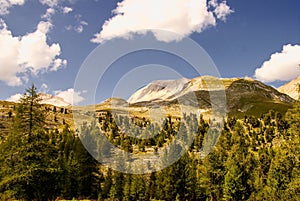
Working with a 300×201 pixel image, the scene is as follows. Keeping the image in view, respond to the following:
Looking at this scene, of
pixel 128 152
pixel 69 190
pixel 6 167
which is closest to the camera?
pixel 6 167

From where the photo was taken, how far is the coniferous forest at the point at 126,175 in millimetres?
25266

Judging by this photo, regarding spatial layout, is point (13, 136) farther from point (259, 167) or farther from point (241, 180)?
point (259, 167)

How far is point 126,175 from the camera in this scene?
74.2m

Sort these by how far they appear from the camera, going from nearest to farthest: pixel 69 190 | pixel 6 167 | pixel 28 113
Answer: pixel 6 167 < pixel 28 113 < pixel 69 190

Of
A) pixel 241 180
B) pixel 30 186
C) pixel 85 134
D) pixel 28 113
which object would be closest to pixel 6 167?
pixel 30 186

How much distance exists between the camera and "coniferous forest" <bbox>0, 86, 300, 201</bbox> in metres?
25.3

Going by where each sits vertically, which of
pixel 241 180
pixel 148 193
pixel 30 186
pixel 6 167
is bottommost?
pixel 148 193

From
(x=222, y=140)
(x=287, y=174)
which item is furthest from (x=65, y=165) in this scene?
(x=287, y=174)

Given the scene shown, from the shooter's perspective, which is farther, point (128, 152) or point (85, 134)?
point (128, 152)

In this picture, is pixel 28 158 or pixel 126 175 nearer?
pixel 28 158

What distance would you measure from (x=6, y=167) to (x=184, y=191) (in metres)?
47.5

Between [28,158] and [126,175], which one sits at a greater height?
[28,158]

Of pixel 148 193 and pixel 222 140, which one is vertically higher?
pixel 222 140

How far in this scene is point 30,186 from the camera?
25.7 meters
